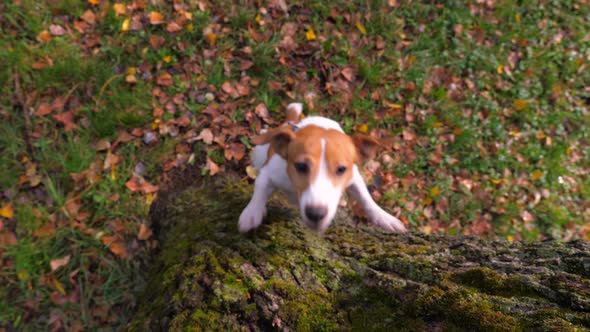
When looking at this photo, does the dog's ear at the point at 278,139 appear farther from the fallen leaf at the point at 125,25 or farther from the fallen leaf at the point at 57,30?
the fallen leaf at the point at 57,30

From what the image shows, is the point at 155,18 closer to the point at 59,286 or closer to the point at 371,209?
the point at 59,286

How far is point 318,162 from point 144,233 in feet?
6.03

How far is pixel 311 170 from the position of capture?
6.70 feet

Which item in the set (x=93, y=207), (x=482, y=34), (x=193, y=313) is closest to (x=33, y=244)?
(x=93, y=207)

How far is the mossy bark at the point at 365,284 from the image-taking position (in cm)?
109

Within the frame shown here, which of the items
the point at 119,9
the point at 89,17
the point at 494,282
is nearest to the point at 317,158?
the point at 494,282

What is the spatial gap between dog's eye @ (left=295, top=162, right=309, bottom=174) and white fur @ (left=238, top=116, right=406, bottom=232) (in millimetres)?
92

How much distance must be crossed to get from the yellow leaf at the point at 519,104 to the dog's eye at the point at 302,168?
10.9 feet

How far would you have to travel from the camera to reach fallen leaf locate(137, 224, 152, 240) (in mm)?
2928

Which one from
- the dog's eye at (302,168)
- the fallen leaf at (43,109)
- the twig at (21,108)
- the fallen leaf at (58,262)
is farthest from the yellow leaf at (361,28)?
the fallen leaf at (58,262)

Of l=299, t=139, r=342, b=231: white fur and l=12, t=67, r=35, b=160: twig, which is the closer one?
l=299, t=139, r=342, b=231: white fur

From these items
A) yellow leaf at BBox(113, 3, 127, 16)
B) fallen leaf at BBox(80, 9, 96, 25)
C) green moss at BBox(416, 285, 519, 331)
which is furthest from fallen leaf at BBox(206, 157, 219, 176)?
green moss at BBox(416, 285, 519, 331)

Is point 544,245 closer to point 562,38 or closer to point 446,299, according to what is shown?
point 446,299

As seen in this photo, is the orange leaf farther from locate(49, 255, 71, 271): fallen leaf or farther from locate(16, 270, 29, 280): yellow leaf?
locate(16, 270, 29, 280): yellow leaf
